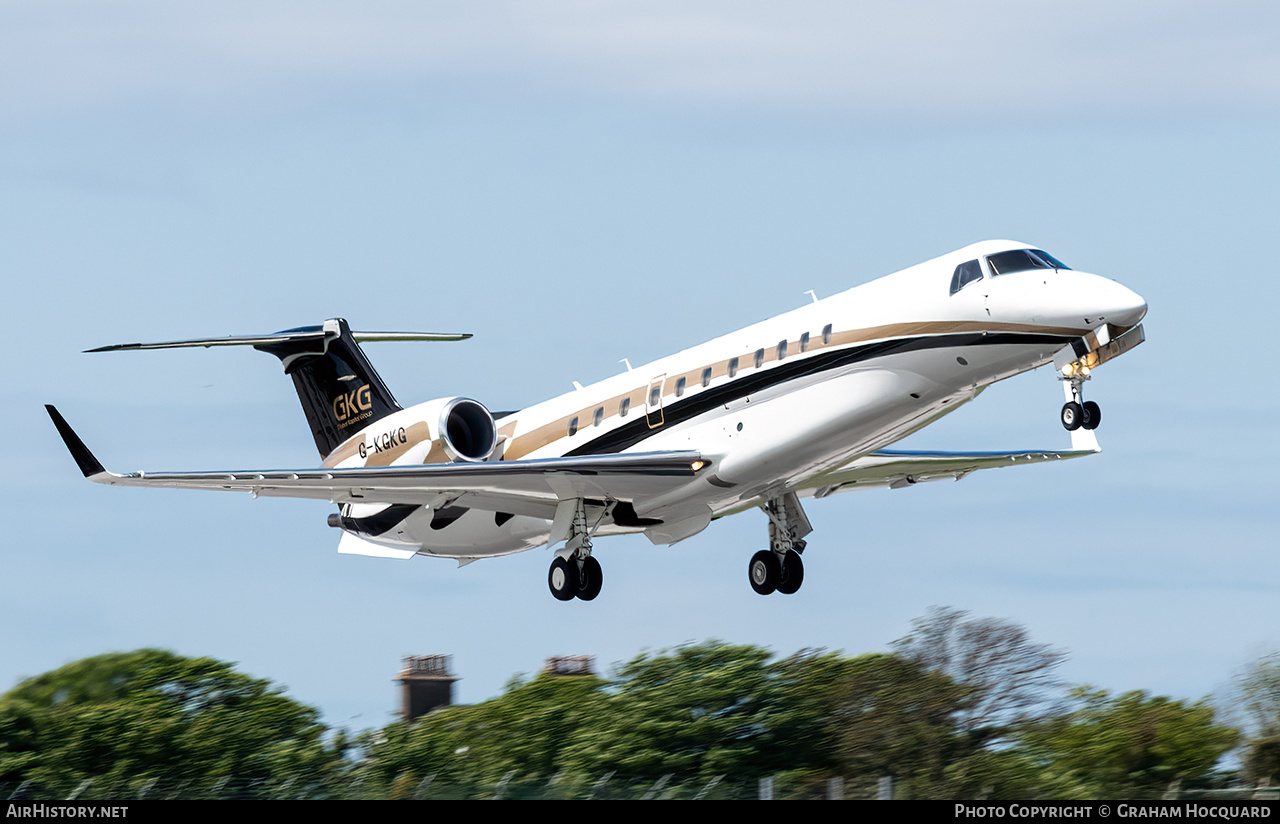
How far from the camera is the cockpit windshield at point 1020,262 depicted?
21328 millimetres

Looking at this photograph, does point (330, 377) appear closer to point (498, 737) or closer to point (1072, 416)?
point (1072, 416)

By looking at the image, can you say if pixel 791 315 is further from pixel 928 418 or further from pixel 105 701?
pixel 105 701

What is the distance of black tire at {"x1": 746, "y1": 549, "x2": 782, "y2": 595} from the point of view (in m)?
25.7

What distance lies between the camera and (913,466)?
27375 millimetres

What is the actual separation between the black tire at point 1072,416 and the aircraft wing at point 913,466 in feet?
21.2

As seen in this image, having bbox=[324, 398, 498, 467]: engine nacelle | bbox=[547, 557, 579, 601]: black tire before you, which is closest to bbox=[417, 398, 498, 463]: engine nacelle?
bbox=[324, 398, 498, 467]: engine nacelle

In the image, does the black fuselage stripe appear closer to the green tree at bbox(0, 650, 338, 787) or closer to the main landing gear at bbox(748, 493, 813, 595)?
the main landing gear at bbox(748, 493, 813, 595)

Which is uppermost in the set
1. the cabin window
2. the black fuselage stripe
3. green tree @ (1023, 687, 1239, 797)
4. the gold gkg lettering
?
the gold gkg lettering

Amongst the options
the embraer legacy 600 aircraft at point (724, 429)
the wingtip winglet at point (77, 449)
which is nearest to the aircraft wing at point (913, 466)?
the embraer legacy 600 aircraft at point (724, 429)

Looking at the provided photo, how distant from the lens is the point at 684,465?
77.3 feet

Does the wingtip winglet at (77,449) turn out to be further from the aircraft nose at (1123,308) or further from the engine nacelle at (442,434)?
the aircraft nose at (1123,308)

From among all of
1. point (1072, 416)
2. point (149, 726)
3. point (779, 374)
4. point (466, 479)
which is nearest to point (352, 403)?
→ point (466, 479)
